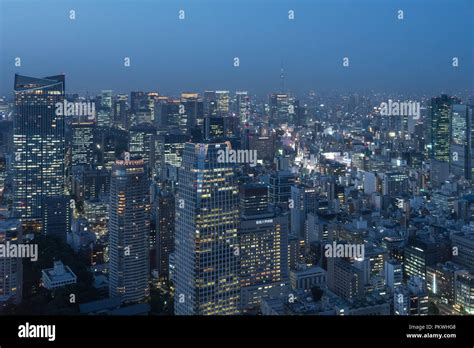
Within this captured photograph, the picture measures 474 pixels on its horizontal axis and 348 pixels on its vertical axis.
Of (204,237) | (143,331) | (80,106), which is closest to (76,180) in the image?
(80,106)

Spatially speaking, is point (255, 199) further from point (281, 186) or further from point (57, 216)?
point (57, 216)

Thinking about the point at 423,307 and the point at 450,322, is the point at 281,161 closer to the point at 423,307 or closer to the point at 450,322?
the point at 423,307

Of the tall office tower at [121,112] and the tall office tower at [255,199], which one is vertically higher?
the tall office tower at [121,112]

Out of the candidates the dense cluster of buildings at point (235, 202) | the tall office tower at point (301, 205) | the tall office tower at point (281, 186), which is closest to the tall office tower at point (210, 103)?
the dense cluster of buildings at point (235, 202)

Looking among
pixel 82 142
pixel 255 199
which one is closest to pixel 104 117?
pixel 82 142

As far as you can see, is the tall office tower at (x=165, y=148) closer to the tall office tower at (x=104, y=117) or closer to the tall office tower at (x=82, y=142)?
the tall office tower at (x=104, y=117)

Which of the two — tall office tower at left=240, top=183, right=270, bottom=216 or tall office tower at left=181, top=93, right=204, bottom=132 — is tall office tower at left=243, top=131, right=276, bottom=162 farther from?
tall office tower at left=181, top=93, right=204, bottom=132
